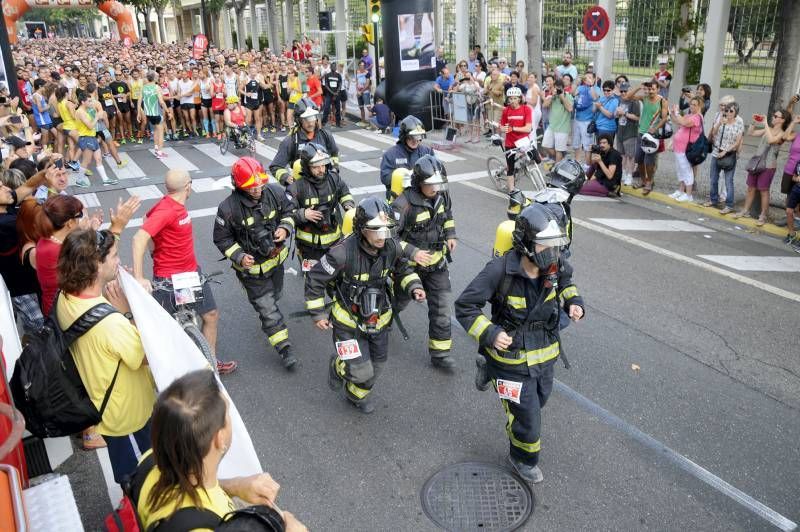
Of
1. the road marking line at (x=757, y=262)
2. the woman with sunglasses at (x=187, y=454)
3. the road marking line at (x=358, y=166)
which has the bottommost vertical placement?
the road marking line at (x=757, y=262)

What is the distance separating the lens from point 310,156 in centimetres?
670

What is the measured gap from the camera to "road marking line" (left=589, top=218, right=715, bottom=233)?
10.2m

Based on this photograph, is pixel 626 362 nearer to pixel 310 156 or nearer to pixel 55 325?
pixel 310 156

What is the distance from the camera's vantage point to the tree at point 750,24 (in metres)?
15.6

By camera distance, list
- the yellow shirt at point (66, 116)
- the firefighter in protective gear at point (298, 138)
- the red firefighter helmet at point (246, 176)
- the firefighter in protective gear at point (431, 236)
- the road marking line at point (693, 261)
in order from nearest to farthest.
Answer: the red firefighter helmet at point (246, 176) < the firefighter in protective gear at point (431, 236) < the road marking line at point (693, 261) < the firefighter in protective gear at point (298, 138) < the yellow shirt at point (66, 116)

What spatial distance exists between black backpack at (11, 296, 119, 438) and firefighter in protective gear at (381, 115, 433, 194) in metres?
4.47

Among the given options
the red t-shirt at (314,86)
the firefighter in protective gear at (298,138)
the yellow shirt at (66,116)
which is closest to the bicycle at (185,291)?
the firefighter in protective gear at (298,138)

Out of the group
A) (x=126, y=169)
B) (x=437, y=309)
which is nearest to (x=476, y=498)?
(x=437, y=309)

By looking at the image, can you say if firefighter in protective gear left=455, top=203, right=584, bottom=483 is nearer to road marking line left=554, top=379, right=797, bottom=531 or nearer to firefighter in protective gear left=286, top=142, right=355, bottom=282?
road marking line left=554, top=379, right=797, bottom=531

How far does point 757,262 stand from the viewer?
8.65 m

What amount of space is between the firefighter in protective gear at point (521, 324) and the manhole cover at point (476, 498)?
27cm

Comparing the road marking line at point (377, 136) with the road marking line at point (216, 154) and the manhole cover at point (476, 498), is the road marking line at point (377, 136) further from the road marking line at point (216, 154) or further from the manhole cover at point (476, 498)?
the manhole cover at point (476, 498)

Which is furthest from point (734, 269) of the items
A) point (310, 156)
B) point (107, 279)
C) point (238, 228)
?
point (107, 279)

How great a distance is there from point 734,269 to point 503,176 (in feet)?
16.3
